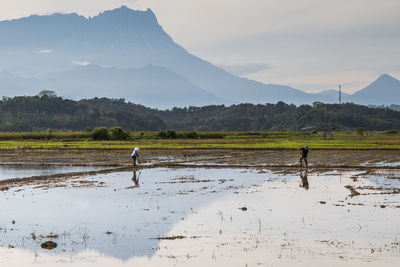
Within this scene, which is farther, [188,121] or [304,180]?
[188,121]

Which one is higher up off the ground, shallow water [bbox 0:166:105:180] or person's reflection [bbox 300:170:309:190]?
shallow water [bbox 0:166:105:180]

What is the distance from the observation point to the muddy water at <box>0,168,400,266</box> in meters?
11.0

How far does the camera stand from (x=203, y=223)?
14.1 meters

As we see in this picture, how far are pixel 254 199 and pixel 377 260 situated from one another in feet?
25.6

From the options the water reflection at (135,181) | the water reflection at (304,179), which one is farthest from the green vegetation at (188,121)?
the water reflection at (304,179)

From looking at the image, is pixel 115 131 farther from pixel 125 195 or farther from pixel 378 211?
pixel 378 211

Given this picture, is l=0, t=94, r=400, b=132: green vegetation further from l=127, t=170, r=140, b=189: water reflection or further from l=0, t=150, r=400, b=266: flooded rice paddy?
l=0, t=150, r=400, b=266: flooded rice paddy

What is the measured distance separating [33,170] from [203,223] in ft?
62.0

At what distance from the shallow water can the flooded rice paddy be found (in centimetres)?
444

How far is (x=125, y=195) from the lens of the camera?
19.5 metres

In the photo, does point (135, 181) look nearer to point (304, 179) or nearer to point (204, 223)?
point (304, 179)

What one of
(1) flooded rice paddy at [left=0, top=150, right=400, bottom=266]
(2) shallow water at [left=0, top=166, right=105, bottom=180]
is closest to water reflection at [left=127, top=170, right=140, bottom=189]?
(1) flooded rice paddy at [left=0, top=150, right=400, bottom=266]

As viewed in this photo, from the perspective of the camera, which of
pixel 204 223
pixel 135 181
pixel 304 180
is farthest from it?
pixel 135 181

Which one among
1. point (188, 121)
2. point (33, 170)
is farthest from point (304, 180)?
point (188, 121)
